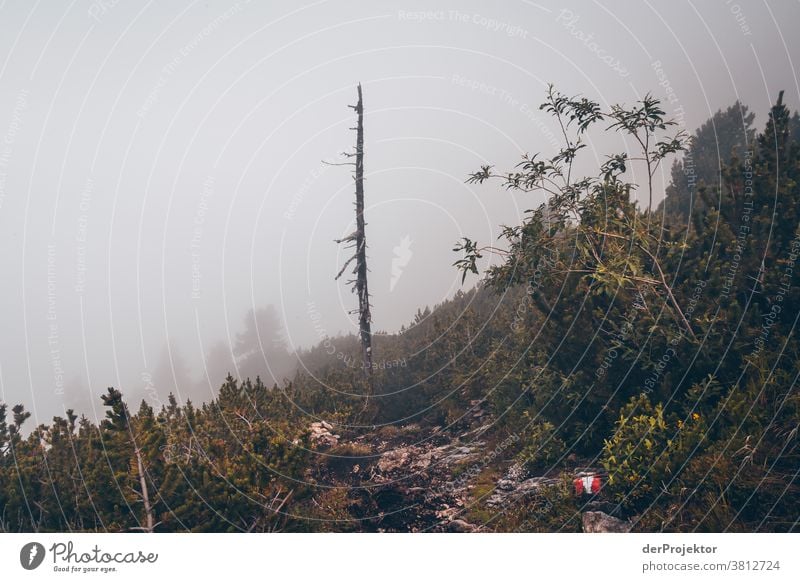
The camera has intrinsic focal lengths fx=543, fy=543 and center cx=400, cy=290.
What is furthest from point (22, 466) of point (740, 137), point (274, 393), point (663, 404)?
point (740, 137)

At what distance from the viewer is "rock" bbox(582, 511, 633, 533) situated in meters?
9.40

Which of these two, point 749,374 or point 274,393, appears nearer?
point 749,374

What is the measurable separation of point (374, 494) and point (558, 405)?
195 inches

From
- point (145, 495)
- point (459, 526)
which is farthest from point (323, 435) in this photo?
point (145, 495)

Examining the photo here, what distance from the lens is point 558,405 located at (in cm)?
1296

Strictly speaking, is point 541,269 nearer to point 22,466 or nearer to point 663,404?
point 663,404

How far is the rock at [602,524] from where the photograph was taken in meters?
9.40

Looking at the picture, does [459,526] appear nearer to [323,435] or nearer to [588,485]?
[588,485]
